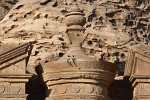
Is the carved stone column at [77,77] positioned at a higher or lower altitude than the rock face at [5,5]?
higher

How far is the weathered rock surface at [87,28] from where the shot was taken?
1661cm

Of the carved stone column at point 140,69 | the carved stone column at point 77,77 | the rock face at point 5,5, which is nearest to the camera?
the carved stone column at point 77,77

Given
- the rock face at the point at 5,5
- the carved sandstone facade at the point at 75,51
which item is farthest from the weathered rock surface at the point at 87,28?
the rock face at the point at 5,5

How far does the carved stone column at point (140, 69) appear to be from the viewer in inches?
541

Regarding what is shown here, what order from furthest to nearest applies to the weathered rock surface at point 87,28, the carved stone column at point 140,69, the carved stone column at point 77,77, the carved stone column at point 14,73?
1. the weathered rock surface at point 87,28
2. the carved stone column at point 140,69
3. the carved stone column at point 77,77
4. the carved stone column at point 14,73

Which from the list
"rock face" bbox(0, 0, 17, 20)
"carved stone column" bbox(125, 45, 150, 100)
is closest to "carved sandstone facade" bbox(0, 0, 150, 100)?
"carved stone column" bbox(125, 45, 150, 100)

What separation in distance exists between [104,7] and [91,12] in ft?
1.83

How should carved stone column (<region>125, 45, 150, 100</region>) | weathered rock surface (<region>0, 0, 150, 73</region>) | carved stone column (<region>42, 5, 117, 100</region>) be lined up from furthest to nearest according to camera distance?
weathered rock surface (<region>0, 0, 150, 73</region>), carved stone column (<region>125, 45, 150, 100</region>), carved stone column (<region>42, 5, 117, 100</region>)

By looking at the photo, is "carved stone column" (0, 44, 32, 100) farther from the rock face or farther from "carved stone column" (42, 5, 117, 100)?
the rock face

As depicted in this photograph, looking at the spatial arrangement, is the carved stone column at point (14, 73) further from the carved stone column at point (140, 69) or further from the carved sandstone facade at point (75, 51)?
the carved stone column at point (140, 69)

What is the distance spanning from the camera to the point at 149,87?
13.8 m

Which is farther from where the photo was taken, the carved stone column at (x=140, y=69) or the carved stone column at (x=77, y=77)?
the carved stone column at (x=140, y=69)

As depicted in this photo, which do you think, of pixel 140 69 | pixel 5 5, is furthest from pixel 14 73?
pixel 5 5

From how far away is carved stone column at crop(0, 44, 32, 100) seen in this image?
13234 millimetres
